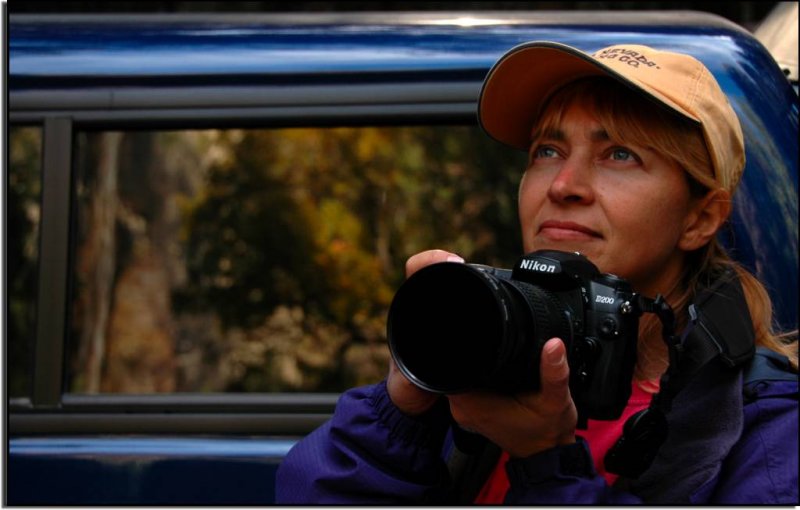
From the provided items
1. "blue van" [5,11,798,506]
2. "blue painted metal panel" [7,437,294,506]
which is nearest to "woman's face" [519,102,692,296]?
"blue van" [5,11,798,506]

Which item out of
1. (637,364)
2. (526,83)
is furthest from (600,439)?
(526,83)

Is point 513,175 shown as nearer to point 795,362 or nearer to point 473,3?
Answer: point 473,3

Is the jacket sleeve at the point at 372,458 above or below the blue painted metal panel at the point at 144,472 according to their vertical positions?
above

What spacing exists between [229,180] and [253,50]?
369 cm

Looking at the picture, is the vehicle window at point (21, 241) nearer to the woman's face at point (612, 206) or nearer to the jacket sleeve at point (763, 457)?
the woman's face at point (612, 206)

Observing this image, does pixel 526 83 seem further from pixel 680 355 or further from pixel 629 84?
pixel 680 355

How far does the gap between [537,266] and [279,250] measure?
399 centimetres

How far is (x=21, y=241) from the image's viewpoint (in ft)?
16.6

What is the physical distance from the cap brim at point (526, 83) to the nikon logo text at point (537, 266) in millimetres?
294

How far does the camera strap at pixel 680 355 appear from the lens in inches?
54.0

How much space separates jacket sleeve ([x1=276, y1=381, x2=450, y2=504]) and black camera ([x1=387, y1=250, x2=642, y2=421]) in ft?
0.53

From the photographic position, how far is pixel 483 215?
14.2 feet

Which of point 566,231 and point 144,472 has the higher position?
point 566,231

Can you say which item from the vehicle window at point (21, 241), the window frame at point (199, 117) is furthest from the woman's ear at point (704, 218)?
the vehicle window at point (21, 241)
